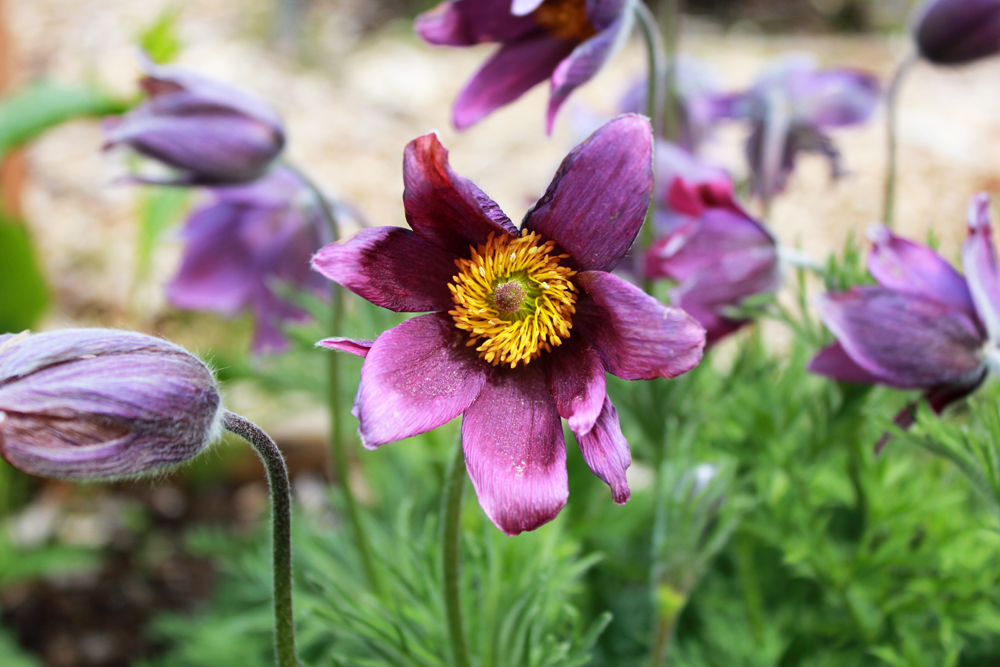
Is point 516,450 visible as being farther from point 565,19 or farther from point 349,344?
point 565,19

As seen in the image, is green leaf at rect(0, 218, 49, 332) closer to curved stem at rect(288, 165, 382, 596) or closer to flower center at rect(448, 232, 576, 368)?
curved stem at rect(288, 165, 382, 596)

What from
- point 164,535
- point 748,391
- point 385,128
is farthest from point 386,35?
point 748,391

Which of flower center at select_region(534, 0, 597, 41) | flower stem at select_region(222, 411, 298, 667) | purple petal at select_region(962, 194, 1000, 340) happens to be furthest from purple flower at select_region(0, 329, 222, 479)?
purple petal at select_region(962, 194, 1000, 340)

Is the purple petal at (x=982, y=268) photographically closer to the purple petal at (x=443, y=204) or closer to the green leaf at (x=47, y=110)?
the purple petal at (x=443, y=204)

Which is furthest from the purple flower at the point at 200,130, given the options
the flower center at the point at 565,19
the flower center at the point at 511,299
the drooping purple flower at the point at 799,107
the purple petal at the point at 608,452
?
the drooping purple flower at the point at 799,107

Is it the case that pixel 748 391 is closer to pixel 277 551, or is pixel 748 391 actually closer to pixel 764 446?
pixel 764 446

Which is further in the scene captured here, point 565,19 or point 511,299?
point 565,19

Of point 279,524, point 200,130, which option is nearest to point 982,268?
point 279,524
